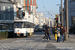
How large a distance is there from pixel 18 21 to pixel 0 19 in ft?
79.9

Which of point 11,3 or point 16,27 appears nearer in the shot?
point 16,27

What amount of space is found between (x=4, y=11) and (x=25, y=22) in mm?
25202

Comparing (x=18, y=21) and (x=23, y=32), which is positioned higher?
(x=18, y=21)

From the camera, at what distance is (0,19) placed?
1991 inches

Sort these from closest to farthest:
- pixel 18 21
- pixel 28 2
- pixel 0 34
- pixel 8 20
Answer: pixel 0 34
pixel 18 21
pixel 8 20
pixel 28 2

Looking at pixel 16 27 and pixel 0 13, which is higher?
pixel 0 13

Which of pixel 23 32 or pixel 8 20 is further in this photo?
pixel 8 20

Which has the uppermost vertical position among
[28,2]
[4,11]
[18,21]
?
[28,2]

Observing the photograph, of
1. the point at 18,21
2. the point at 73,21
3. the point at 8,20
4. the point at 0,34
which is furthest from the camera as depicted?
the point at 73,21

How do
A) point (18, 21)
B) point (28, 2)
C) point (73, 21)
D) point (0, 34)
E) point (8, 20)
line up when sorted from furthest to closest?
1. point (28, 2)
2. point (73, 21)
3. point (8, 20)
4. point (18, 21)
5. point (0, 34)

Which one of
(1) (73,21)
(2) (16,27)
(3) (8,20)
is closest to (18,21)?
(2) (16,27)

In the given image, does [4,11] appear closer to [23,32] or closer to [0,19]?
[0,19]

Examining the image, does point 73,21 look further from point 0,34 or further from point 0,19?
point 0,34

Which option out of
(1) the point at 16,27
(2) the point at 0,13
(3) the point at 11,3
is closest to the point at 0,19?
(2) the point at 0,13
